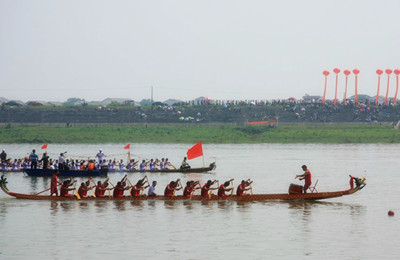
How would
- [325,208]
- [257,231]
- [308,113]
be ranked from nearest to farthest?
[257,231]
[325,208]
[308,113]

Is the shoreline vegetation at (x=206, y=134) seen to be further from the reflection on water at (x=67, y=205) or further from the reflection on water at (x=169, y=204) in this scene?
the reflection on water at (x=67, y=205)

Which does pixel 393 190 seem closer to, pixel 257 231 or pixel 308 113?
pixel 257 231

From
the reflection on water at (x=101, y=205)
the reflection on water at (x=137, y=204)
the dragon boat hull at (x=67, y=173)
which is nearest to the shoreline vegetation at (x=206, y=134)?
the dragon boat hull at (x=67, y=173)

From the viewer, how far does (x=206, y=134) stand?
8488 cm

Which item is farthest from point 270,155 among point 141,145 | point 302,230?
point 302,230

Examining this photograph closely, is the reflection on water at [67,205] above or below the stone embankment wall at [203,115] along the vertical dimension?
below

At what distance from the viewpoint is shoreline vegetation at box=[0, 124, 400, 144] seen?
268 feet

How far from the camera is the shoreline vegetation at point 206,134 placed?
8175cm

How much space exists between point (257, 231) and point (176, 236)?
3110 millimetres

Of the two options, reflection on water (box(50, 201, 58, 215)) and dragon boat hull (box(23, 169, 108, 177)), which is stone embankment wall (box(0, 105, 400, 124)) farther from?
reflection on water (box(50, 201, 58, 215))

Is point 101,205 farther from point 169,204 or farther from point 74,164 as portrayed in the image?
point 74,164

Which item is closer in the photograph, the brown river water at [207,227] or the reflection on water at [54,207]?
the brown river water at [207,227]

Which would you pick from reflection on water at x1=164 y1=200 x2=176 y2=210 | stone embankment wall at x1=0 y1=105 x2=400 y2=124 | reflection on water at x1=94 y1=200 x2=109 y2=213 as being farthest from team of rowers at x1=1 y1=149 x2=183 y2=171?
stone embankment wall at x1=0 y1=105 x2=400 y2=124

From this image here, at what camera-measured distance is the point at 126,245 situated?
78.5ft
